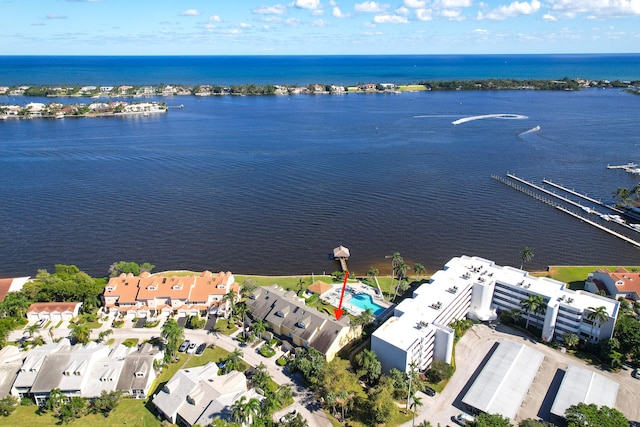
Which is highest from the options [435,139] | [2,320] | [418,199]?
[435,139]

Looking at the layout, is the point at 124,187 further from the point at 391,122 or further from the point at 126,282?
the point at 391,122

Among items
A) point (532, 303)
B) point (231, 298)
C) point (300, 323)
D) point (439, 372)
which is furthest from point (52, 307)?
point (532, 303)

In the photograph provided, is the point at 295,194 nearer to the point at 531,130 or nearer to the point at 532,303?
the point at 532,303

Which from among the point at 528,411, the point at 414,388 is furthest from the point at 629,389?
the point at 414,388

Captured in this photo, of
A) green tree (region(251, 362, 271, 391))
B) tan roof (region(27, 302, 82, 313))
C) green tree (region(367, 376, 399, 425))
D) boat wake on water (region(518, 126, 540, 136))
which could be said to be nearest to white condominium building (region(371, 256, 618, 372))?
green tree (region(367, 376, 399, 425))

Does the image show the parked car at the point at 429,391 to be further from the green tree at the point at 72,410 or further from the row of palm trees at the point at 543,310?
the green tree at the point at 72,410

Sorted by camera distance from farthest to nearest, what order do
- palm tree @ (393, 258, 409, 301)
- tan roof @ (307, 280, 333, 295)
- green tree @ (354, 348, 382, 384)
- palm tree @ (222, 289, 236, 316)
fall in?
tan roof @ (307, 280, 333, 295) → palm tree @ (393, 258, 409, 301) → palm tree @ (222, 289, 236, 316) → green tree @ (354, 348, 382, 384)

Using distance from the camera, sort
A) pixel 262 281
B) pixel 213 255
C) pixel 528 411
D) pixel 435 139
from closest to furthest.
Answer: pixel 528 411
pixel 262 281
pixel 213 255
pixel 435 139

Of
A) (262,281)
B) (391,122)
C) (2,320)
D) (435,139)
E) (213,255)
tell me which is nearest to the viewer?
(2,320)

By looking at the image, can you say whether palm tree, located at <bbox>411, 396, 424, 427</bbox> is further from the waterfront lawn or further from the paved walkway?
the waterfront lawn
